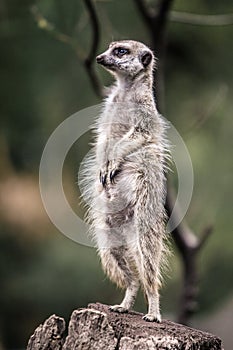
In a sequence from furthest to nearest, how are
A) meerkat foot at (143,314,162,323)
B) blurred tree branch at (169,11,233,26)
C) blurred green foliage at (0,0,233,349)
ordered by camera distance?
blurred green foliage at (0,0,233,349), blurred tree branch at (169,11,233,26), meerkat foot at (143,314,162,323)

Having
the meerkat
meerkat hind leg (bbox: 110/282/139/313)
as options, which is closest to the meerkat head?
the meerkat

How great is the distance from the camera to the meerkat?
3971 mm

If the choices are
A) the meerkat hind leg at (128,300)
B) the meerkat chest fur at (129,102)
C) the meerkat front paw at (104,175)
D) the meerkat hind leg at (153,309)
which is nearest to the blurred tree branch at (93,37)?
the meerkat chest fur at (129,102)

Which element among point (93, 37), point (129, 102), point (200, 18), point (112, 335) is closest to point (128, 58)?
point (129, 102)

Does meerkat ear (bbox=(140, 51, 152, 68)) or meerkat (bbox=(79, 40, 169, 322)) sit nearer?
meerkat (bbox=(79, 40, 169, 322))

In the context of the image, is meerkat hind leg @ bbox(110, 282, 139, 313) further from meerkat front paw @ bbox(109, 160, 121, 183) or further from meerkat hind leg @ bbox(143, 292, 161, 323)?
meerkat front paw @ bbox(109, 160, 121, 183)

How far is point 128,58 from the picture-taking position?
409 centimetres

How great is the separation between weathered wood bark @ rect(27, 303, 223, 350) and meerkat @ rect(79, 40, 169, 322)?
5.6 inches

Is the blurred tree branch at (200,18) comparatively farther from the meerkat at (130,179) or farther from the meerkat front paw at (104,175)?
the meerkat front paw at (104,175)

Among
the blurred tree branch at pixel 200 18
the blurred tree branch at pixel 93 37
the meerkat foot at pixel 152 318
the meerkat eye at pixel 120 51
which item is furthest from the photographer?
the blurred tree branch at pixel 200 18

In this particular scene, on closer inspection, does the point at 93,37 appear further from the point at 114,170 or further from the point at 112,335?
the point at 112,335

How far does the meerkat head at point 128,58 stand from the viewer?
4062 mm

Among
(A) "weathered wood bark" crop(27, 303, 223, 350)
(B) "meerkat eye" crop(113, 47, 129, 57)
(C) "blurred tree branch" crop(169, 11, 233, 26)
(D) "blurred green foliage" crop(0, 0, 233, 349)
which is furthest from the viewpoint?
(D) "blurred green foliage" crop(0, 0, 233, 349)

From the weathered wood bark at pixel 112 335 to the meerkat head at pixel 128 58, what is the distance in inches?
36.1
